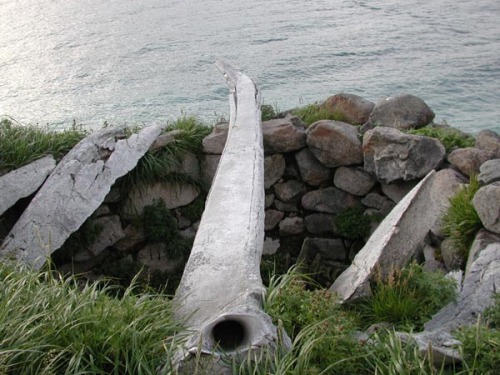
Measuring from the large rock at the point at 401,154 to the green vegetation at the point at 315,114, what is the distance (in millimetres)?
975

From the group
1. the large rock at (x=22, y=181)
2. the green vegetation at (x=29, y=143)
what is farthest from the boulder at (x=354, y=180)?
the large rock at (x=22, y=181)

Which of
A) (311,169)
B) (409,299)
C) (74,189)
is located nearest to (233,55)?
(311,169)

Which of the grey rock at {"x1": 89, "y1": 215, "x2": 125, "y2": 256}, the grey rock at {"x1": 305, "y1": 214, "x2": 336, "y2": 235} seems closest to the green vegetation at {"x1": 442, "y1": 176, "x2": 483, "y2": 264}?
the grey rock at {"x1": 305, "y1": 214, "x2": 336, "y2": 235}

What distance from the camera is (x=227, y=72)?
24.8 feet

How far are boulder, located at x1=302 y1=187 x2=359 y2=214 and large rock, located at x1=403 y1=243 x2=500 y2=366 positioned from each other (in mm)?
2373

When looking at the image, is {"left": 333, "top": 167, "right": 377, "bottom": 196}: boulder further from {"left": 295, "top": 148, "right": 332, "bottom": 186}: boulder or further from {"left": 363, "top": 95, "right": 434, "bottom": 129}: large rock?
{"left": 363, "top": 95, "right": 434, "bottom": 129}: large rock

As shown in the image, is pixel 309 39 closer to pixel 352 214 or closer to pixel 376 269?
pixel 352 214

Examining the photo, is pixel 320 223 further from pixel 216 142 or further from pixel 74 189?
pixel 74 189

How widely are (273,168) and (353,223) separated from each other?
98cm

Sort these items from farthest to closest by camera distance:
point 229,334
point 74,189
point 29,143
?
point 29,143, point 74,189, point 229,334

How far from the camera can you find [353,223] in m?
6.50

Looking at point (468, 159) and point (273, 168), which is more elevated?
point (468, 159)

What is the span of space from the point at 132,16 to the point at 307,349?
1198 cm

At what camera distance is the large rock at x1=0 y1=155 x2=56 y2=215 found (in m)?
→ 5.55
